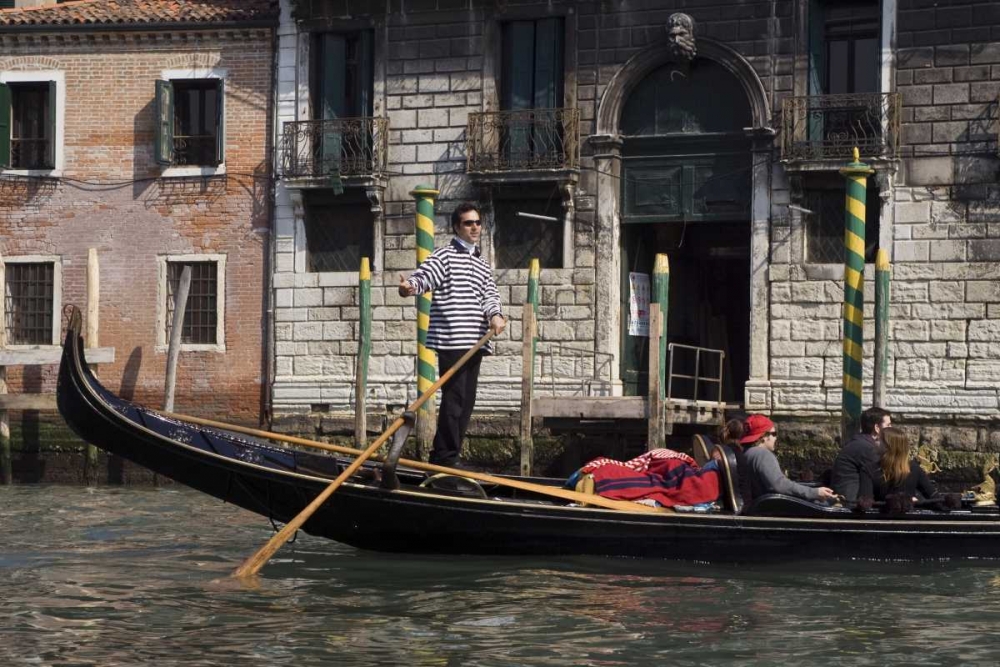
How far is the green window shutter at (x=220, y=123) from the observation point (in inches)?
744

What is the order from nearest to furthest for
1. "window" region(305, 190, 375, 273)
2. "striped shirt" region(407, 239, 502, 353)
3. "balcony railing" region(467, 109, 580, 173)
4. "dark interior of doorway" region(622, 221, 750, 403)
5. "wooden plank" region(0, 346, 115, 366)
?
"striped shirt" region(407, 239, 502, 353)
"balcony railing" region(467, 109, 580, 173)
"dark interior of doorway" region(622, 221, 750, 403)
"wooden plank" region(0, 346, 115, 366)
"window" region(305, 190, 375, 273)

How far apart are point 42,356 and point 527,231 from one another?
5.09 m

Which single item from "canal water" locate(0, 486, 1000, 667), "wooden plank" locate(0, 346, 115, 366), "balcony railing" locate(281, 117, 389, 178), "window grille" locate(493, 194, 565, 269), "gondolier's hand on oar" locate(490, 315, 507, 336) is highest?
"balcony railing" locate(281, 117, 389, 178)

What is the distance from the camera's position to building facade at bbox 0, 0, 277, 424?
61.8ft

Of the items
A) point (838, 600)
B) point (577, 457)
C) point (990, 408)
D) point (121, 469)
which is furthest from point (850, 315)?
point (121, 469)

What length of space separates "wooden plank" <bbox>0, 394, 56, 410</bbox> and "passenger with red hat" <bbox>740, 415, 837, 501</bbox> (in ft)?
33.1

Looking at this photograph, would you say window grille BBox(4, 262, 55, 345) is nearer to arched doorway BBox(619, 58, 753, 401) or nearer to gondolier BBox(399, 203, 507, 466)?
arched doorway BBox(619, 58, 753, 401)

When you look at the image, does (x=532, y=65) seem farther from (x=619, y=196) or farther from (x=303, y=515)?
(x=303, y=515)

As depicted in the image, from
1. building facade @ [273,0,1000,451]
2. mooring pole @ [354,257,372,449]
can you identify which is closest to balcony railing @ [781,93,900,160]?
building facade @ [273,0,1000,451]

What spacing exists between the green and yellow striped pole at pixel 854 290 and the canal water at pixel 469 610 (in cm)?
524

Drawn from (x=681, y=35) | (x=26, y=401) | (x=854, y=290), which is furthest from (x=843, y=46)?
(x=26, y=401)

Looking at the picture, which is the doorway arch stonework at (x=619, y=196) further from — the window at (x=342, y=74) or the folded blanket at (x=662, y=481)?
the folded blanket at (x=662, y=481)

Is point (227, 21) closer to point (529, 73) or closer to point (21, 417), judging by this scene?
point (529, 73)

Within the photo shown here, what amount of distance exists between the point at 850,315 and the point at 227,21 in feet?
25.3
